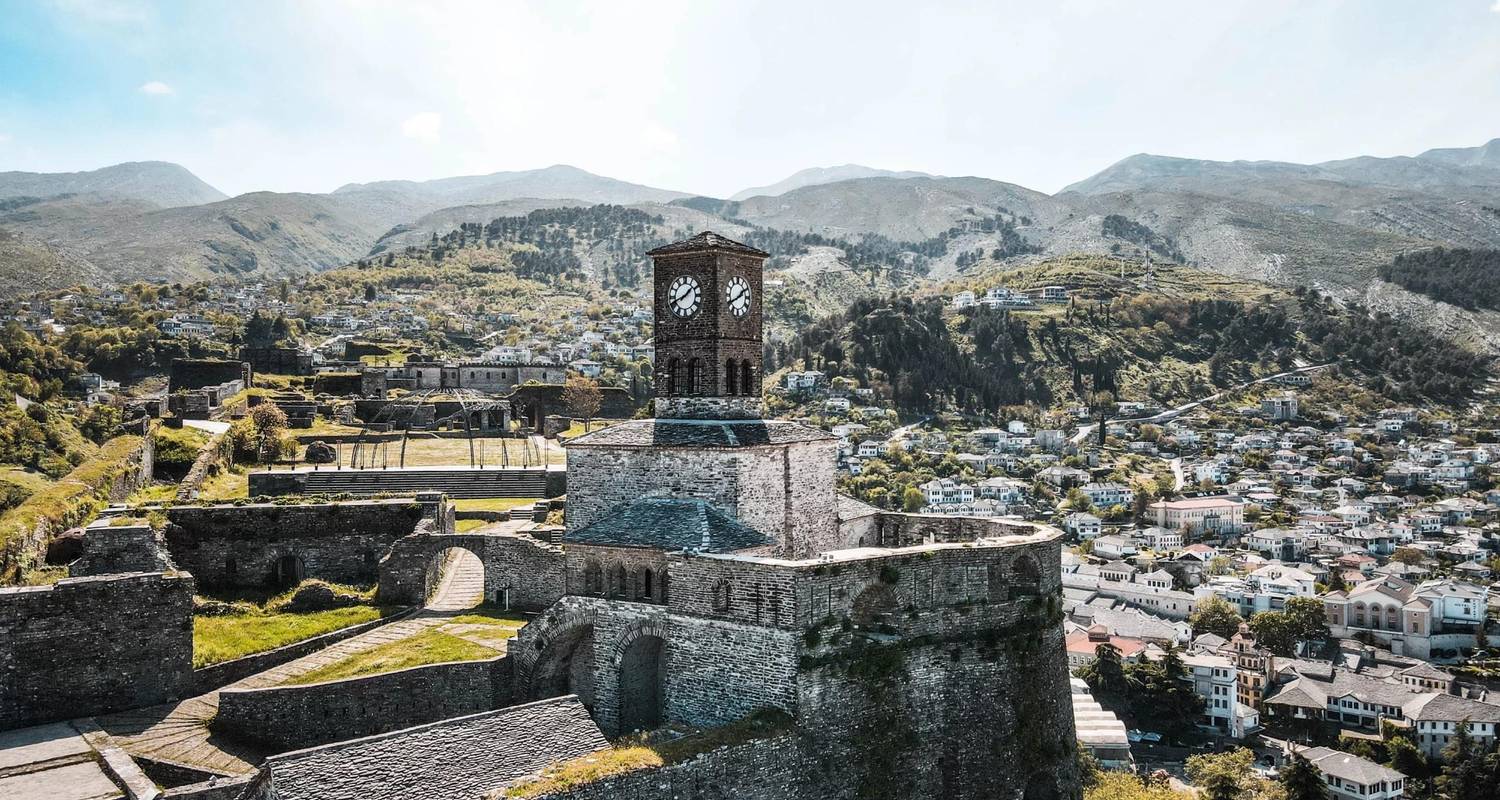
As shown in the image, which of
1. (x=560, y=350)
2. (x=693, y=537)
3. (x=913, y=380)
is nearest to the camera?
(x=693, y=537)

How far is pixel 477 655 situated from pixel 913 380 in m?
141

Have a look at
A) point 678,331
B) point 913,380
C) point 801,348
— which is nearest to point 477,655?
point 678,331

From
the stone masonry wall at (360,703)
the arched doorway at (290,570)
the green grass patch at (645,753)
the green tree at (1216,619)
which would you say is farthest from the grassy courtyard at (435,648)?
the green tree at (1216,619)

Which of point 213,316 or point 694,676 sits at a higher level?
point 213,316

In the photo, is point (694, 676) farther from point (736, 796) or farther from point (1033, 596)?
point (1033, 596)

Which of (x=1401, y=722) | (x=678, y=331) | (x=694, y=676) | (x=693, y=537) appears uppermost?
(x=678, y=331)

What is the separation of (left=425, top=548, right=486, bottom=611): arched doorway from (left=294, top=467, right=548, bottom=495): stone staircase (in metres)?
6.86

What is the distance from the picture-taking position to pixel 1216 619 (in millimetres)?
82938

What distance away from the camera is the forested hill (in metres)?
165

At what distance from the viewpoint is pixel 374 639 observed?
2452 cm

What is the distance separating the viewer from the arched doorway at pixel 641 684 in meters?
20.2

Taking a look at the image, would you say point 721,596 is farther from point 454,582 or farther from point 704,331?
point 454,582

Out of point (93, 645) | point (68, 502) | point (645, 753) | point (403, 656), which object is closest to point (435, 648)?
point (403, 656)

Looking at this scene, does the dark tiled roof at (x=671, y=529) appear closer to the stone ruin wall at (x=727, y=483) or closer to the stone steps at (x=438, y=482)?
the stone ruin wall at (x=727, y=483)
